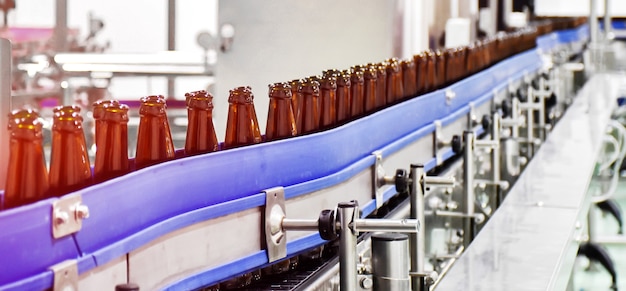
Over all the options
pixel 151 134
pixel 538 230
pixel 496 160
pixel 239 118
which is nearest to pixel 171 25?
pixel 496 160

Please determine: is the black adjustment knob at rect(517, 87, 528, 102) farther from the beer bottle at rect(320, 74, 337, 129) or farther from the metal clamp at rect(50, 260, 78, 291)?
the metal clamp at rect(50, 260, 78, 291)

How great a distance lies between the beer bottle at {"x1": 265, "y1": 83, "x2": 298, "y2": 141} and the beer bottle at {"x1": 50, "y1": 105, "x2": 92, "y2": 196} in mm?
499

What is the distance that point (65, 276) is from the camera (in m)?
0.84

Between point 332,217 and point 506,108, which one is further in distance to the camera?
point 506,108

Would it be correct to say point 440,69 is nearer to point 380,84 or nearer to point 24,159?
point 380,84

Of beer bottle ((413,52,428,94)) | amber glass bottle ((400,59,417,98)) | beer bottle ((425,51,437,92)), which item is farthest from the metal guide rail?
beer bottle ((425,51,437,92))

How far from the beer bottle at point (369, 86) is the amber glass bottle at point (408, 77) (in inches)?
12.7

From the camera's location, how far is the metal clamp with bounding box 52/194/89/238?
83 centimetres

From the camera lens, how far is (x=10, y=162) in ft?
2.98

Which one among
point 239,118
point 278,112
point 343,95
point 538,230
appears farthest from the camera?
point 538,230

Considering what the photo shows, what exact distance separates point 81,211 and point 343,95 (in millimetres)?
932

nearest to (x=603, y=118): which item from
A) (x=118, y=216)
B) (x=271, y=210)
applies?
(x=271, y=210)

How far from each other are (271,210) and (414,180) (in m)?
0.41

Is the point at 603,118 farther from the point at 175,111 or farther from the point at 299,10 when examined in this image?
the point at 175,111
